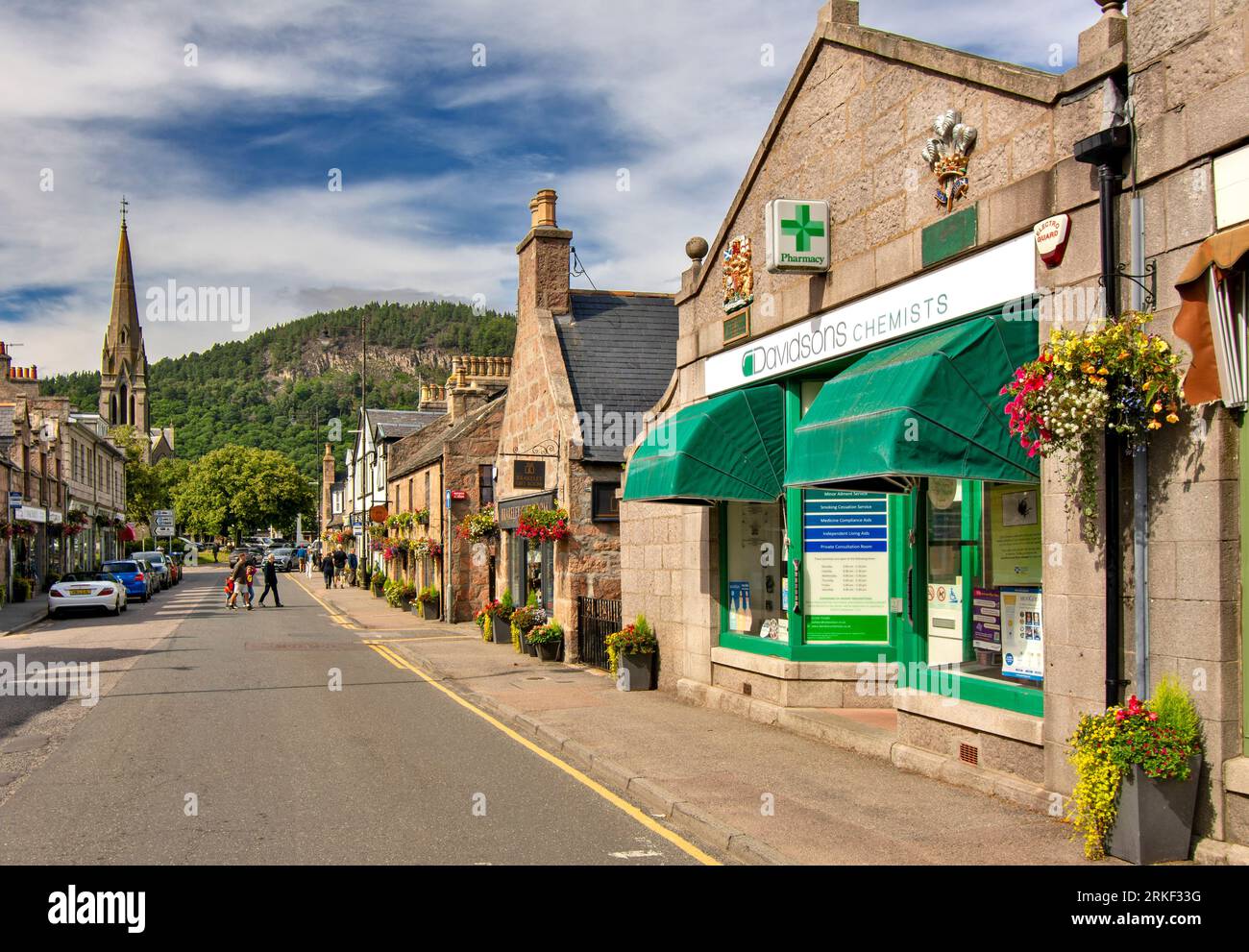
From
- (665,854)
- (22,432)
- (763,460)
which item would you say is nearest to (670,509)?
(763,460)

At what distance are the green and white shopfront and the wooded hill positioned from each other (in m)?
104

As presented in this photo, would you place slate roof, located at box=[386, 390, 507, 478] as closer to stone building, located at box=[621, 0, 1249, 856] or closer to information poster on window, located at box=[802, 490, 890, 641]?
stone building, located at box=[621, 0, 1249, 856]

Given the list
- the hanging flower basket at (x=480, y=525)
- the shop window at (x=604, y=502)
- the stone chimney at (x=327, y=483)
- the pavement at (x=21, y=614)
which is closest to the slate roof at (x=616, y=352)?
the shop window at (x=604, y=502)

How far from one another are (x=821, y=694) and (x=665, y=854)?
15.6 ft

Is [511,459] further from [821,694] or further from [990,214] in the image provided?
[990,214]

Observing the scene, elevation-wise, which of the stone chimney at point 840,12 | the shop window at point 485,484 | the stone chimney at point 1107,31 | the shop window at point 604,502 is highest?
the stone chimney at point 840,12

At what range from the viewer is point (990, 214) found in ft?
27.9

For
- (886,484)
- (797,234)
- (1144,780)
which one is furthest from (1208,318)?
(797,234)

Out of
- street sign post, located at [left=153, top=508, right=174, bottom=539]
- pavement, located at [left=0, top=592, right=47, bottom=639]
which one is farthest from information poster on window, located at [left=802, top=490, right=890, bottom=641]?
street sign post, located at [left=153, top=508, right=174, bottom=539]

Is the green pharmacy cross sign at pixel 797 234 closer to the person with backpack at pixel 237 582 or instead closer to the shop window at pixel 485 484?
the shop window at pixel 485 484

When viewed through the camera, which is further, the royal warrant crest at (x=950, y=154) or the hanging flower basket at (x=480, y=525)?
the hanging flower basket at (x=480, y=525)

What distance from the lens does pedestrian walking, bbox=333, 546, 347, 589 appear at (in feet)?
170

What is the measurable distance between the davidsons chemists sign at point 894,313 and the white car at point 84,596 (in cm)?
2400

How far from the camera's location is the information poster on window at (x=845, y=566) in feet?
38.0
